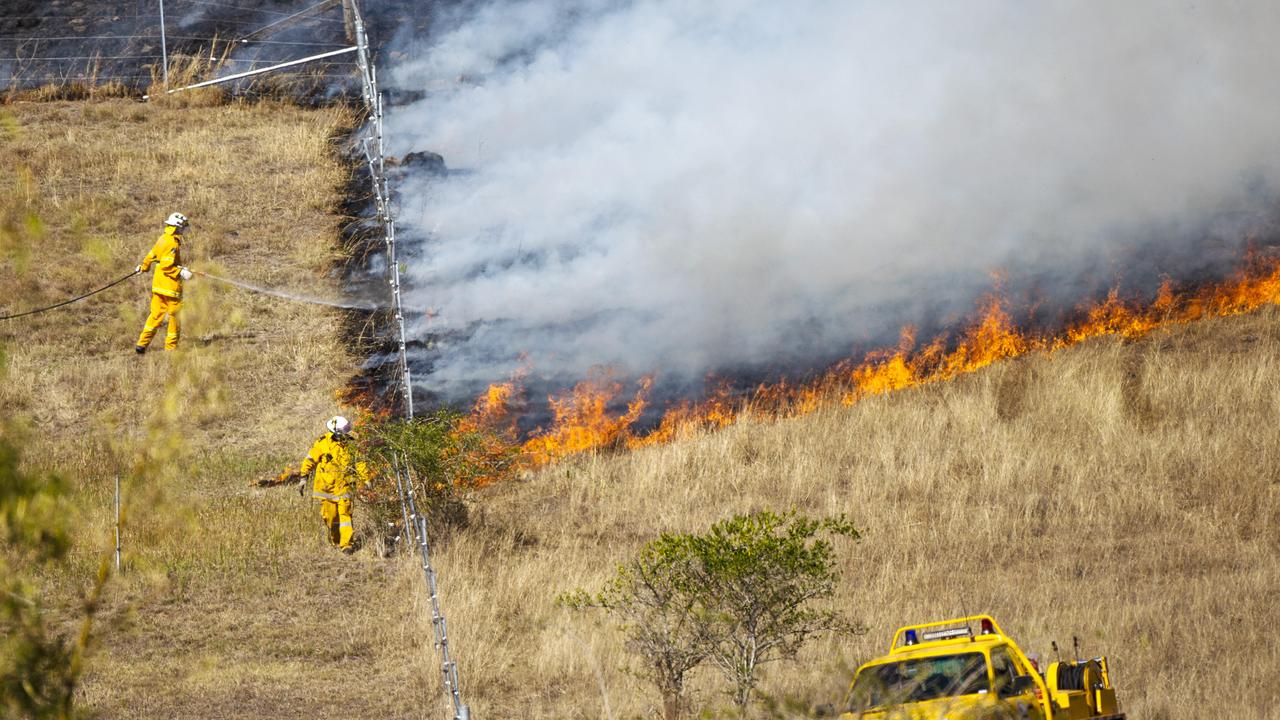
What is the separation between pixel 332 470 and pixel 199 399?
11344 mm

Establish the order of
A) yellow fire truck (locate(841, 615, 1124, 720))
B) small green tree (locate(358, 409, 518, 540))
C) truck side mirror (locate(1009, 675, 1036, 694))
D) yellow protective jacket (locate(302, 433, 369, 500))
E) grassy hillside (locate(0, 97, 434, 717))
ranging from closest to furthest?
grassy hillside (locate(0, 97, 434, 717)) → truck side mirror (locate(1009, 675, 1036, 694)) → yellow fire truck (locate(841, 615, 1124, 720)) → yellow protective jacket (locate(302, 433, 369, 500)) → small green tree (locate(358, 409, 518, 540))

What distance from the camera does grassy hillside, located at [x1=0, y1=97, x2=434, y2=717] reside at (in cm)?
546

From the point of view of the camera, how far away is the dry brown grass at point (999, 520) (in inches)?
482

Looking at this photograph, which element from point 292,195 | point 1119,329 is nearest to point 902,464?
point 1119,329

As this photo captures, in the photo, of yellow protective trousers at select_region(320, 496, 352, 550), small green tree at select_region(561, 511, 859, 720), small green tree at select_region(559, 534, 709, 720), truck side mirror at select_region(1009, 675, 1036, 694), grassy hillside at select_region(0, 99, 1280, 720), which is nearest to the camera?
truck side mirror at select_region(1009, 675, 1036, 694)

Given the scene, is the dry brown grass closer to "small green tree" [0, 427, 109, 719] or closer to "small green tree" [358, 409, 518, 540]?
"small green tree" [358, 409, 518, 540]

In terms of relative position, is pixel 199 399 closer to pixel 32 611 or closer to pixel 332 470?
pixel 32 611

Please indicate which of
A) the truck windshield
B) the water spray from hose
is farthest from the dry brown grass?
the water spray from hose

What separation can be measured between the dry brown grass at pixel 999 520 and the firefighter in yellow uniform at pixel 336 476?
44.3 inches

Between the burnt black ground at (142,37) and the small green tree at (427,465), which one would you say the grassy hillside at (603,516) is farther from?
the burnt black ground at (142,37)

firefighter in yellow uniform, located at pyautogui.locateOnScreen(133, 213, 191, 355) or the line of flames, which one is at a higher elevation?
firefighter in yellow uniform, located at pyautogui.locateOnScreen(133, 213, 191, 355)

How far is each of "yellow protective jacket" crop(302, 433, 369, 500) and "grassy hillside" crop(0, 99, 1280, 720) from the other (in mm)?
682

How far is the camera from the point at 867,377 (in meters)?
21.0

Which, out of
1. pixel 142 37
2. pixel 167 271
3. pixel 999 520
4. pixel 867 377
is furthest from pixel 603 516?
pixel 142 37
